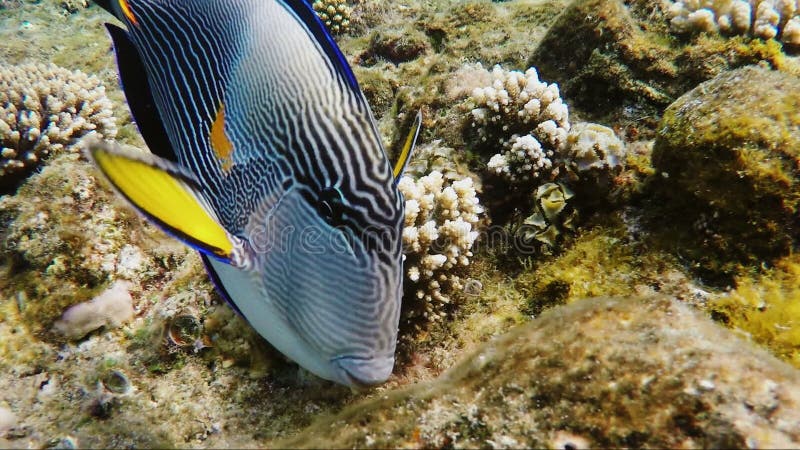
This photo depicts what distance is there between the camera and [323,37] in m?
1.47

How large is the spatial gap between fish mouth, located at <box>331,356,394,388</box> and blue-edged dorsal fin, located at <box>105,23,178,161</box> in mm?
1214

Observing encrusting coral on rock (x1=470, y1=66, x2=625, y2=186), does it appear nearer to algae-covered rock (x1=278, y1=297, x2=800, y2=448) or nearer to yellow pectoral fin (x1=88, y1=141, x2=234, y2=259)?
algae-covered rock (x1=278, y1=297, x2=800, y2=448)

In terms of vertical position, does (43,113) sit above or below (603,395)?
below

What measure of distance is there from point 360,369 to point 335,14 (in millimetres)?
7759

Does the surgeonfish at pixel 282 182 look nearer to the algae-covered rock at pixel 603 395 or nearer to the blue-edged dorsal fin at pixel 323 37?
the blue-edged dorsal fin at pixel 323 37

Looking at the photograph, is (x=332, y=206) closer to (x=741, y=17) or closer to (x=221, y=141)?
(x=221, y=141)

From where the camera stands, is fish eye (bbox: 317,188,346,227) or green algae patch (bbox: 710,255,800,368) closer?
fish eye (bbox: 317,188,346,227)

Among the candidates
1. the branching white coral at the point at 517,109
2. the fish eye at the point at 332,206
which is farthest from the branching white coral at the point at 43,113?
the fish eye at the point at 332,206

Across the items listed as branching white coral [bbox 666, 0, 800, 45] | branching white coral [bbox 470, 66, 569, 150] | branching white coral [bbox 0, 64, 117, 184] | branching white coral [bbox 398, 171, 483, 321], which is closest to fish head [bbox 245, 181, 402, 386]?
branching white coral [bbox 398, 171, 483, 321]

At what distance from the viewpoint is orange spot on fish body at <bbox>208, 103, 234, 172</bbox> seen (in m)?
1.46

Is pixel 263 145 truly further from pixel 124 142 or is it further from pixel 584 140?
pixel 124 142

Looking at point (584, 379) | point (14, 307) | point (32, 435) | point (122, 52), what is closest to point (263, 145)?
point (122, 52)

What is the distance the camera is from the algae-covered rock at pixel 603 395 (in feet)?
4.46

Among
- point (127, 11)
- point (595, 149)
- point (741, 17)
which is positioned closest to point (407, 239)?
point (595, 149)
